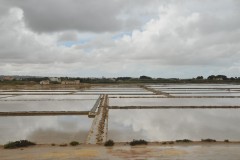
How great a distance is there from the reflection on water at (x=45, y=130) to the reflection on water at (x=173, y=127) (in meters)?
1.21

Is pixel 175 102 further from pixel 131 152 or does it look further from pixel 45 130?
pixel 131 152

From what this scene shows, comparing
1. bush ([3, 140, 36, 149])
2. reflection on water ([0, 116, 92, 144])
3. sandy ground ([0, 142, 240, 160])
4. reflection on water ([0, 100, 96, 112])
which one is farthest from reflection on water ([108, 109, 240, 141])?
reflection on water ([0, 100, 96, 112])

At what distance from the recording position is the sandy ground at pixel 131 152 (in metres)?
7.56

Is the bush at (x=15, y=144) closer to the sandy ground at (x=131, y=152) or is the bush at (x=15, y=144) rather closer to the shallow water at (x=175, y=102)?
the sandy ground at (x=131, y=152)

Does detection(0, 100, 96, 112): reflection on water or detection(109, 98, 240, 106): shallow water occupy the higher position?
detection(109, 98, 240, 106): shallow water

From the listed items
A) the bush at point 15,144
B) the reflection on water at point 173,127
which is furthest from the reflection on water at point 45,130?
the reflection on water at point 173,127

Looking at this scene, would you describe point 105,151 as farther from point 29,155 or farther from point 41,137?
point 41,137

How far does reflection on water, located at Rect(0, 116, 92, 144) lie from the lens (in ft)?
33.8

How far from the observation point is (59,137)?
1048cm

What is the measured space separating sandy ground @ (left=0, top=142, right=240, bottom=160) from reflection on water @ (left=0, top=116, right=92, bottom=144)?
146 centimetres

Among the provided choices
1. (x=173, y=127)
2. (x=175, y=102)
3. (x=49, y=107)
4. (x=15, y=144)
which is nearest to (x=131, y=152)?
(x=15, y=144)

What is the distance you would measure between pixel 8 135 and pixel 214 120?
29.0ft

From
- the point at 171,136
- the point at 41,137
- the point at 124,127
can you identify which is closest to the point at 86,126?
the point at 124,127

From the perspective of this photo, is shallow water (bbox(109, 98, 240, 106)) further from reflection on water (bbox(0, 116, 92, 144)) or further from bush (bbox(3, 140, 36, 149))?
bush (bbox(3, 140, 36, 149))
